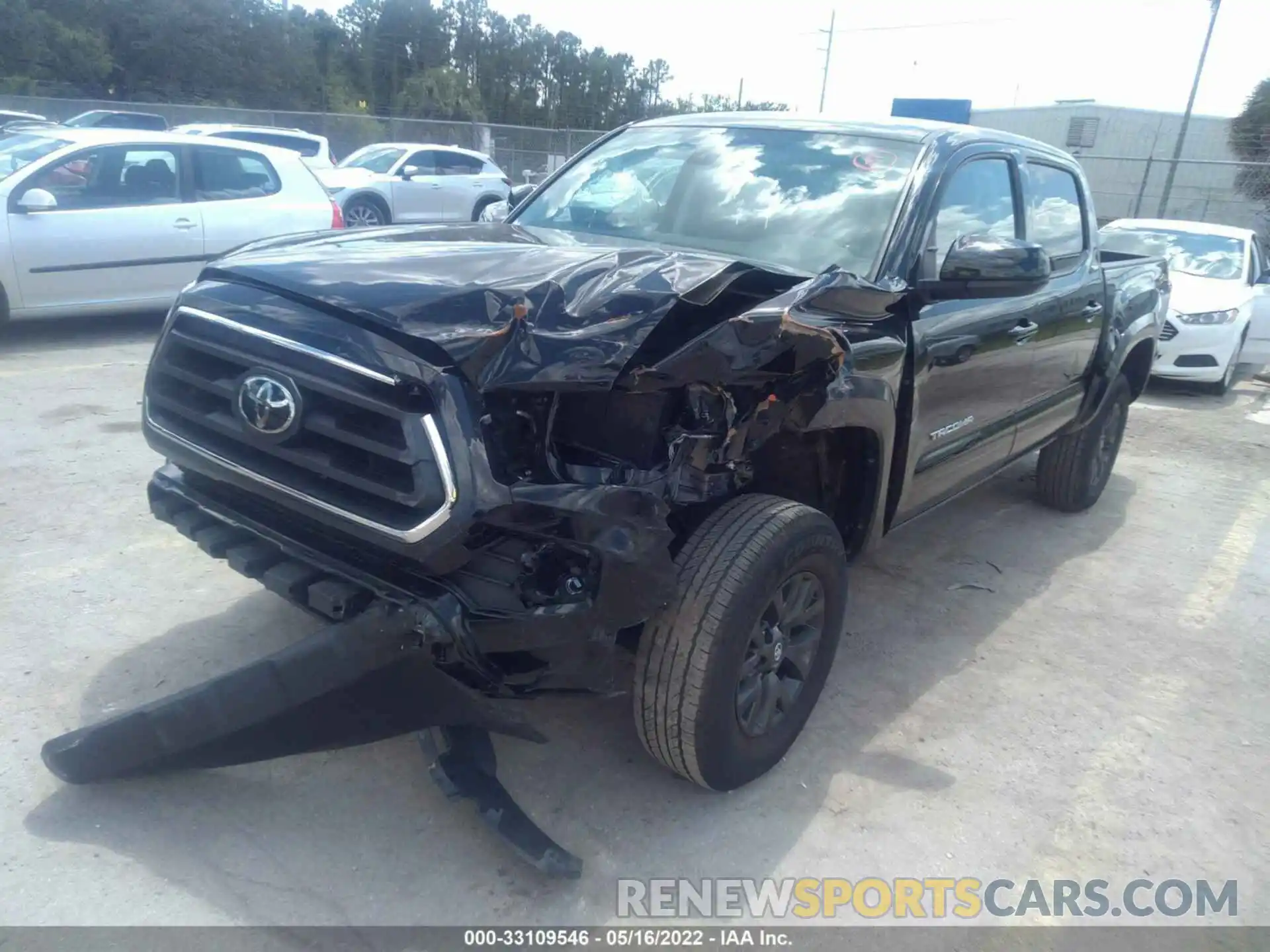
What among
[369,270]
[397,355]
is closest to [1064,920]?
[397,355]

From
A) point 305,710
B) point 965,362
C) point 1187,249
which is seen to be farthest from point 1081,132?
point 305,710

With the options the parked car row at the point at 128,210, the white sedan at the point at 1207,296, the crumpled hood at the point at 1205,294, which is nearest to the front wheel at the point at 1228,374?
the white sedan at the point at 1207,296

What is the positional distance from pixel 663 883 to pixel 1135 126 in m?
30.4

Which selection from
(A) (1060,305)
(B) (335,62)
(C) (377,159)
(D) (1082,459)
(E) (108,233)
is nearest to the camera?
(A) (1060,305)

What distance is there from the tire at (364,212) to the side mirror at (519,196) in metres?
11.4

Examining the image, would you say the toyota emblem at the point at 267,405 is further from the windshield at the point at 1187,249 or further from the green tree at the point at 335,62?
the green tree at the point at 335,62

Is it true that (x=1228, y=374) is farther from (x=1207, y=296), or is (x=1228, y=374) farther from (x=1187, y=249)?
(x=1187, y=249)

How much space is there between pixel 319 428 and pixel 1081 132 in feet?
97.4

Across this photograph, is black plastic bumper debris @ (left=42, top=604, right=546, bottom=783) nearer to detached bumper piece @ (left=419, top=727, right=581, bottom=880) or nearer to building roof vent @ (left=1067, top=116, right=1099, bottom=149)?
detached bumper piece @ (left=419, top=727, right=581, bottom=880)

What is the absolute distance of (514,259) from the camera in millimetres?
2742

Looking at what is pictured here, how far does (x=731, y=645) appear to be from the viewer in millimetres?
2609

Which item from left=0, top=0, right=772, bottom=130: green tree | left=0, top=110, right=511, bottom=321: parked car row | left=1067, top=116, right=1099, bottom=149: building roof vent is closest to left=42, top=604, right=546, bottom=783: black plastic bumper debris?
left=0, top=110, right=511, bottom=321: parked car row

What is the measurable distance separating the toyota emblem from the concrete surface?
108 centimetres

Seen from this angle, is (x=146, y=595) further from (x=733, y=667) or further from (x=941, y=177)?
(x=941, y=177)
